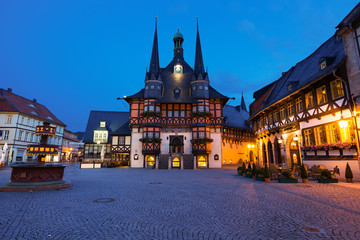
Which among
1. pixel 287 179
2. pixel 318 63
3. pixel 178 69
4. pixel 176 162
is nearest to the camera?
pixel 287 179

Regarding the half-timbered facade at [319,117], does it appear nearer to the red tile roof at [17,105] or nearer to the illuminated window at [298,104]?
the illuminated window at [298,104]

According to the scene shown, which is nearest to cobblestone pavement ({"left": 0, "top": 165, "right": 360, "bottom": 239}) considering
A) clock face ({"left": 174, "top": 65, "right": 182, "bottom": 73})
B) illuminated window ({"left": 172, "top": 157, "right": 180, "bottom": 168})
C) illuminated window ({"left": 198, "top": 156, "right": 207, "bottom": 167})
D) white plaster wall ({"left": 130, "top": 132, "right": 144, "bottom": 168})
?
illuminated window ({"left": 172, "top": 157, "right": 180, "bottom": 168})

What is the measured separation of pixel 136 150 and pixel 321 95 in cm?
2875

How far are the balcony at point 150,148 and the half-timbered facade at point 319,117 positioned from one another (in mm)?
18374

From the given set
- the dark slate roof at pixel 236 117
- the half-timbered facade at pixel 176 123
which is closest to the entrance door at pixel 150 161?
the half-timbered facade at pixel 176 123

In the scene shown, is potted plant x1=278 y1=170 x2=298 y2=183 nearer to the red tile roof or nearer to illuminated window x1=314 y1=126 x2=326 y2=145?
illuminated window x1=314 y1=126 x2=326 y2=145

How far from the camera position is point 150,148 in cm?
3494

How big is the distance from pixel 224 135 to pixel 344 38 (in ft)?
106

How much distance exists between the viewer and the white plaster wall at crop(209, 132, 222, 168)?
3559cm

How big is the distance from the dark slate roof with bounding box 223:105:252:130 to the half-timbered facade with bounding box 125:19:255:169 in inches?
532

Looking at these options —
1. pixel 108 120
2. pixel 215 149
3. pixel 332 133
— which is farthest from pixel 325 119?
pixel 108 120

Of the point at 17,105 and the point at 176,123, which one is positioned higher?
the point at 17,105

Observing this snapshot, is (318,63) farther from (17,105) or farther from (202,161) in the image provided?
(17,105)

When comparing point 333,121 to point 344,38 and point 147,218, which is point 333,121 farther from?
point 147,218
